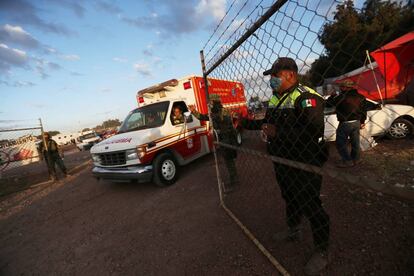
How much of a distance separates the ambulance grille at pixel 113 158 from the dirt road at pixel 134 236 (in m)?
0.84

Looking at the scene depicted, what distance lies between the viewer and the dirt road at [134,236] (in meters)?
2.70

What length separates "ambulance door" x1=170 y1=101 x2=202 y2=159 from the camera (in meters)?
5.73

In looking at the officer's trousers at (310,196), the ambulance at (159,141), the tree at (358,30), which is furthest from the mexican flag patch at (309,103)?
the ambulance at (159,141)

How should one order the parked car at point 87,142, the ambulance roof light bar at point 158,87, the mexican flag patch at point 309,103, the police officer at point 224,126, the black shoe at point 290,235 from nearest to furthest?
the mexican flag patch at point 309,103
the black shoe at point 290,235
the police officer at point 224,126
the ambulance roof light bar at point 158,87
the parked car at point 87,142

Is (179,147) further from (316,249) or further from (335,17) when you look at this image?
(335,17)

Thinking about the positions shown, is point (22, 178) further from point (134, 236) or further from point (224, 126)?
point (224, 126)

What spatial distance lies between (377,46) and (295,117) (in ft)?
2.96

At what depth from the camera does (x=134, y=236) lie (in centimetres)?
353

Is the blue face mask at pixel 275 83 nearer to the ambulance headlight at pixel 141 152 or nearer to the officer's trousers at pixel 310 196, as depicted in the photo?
the officer's trousers at pixel 310 196

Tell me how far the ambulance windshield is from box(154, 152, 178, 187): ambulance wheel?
32.5 inches

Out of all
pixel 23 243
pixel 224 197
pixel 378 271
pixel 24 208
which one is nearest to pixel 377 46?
pixel 378 271

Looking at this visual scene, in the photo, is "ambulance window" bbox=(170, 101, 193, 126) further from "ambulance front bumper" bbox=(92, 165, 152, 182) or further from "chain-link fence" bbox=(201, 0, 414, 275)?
"chain-link fence" bbox=(201, 0, 414, 275)

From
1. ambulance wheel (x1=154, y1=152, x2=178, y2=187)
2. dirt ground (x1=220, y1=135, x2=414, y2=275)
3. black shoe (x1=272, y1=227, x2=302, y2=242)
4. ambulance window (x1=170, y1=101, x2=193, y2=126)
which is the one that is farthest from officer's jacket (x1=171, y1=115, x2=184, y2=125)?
black shoe (x1=272, y1=227, x2=302, y2=242)

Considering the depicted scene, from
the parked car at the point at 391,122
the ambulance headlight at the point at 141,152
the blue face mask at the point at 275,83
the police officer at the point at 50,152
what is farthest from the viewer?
the police officer at the point at 50,152
